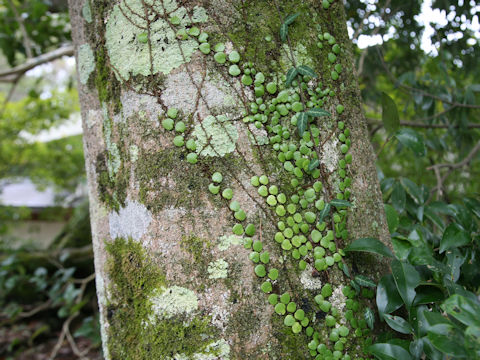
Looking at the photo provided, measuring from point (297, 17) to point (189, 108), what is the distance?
391 mm

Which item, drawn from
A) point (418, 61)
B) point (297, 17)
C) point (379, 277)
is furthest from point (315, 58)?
point (418, 61)

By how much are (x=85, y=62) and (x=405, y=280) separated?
39.7 inches

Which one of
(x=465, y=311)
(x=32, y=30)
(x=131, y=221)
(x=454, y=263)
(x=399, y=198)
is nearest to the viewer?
(x=465, y=311)

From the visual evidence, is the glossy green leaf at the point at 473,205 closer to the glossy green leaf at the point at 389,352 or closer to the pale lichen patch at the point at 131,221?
the glossy green leaf at the point at 389,352

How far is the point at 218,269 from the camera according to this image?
0.84 meters

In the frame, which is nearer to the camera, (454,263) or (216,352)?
(216,352)

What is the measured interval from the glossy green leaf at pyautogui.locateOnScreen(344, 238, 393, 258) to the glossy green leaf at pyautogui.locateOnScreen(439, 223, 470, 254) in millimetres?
248

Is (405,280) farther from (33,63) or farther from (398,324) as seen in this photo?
(33,63)

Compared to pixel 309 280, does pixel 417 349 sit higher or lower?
lower

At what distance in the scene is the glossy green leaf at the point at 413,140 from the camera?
1.24 metres

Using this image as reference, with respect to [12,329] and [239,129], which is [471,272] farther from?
[12,329]

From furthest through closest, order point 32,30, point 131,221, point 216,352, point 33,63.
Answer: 1. point 32,30
2. point 33,63
3. point 131,221
4. point 216,352

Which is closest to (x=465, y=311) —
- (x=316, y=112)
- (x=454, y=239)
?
(x=454, y=239)

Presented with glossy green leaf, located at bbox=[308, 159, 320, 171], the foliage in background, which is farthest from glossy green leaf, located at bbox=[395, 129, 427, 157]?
the foliage in background
